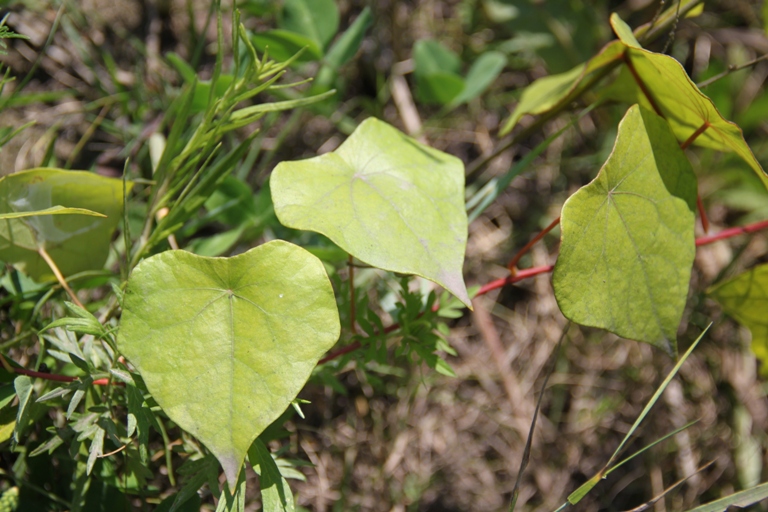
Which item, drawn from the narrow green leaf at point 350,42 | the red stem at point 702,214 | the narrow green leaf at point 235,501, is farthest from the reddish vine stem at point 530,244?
the narrow green leaf at point 350,42

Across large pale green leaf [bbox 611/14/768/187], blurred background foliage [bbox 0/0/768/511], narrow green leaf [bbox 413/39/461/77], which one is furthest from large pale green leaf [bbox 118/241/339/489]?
narrow green leaf [bbox 413/39/461/77]

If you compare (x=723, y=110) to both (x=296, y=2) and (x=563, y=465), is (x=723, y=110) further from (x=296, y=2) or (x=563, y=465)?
(x=296, y=2)

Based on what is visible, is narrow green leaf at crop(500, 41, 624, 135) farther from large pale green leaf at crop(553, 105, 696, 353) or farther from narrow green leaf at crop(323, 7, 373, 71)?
narrow green leaf at crop(323, 7, 373, 71)

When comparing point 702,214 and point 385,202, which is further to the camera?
point 702,214

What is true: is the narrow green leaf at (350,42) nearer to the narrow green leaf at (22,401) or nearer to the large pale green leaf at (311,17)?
the large pale green leaf at (311,17)

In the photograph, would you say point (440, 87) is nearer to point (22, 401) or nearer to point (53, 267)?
point (53, 267)

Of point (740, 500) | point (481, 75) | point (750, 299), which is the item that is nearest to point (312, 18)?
point (481, 75)
